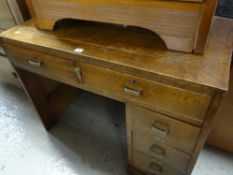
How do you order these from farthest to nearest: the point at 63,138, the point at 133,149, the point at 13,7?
the point at 63,138
the point at 13,7
the point at 133,149

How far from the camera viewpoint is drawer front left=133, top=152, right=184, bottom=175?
87 cm

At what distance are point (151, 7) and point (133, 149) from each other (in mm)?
655

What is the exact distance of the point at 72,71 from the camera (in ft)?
2.48

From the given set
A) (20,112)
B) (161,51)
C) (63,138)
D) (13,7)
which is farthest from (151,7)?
(20,112)

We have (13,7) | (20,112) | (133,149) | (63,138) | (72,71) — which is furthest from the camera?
(20,112)

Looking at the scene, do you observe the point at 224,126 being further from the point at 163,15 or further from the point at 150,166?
the point at 163,15

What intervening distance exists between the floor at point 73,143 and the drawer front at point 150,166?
0.61 ft

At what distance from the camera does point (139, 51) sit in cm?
65

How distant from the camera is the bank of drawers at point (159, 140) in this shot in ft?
2.16

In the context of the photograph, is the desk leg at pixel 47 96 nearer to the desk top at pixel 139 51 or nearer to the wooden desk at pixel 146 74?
the wooden desk at pixel 146 74

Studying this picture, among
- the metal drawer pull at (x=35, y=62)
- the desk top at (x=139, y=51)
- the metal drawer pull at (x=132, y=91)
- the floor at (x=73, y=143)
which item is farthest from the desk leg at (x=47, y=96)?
the metal drawer pull at (x=132, y=91)

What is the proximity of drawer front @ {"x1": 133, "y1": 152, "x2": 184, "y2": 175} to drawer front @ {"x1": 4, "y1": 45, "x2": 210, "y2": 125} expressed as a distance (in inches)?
14.5

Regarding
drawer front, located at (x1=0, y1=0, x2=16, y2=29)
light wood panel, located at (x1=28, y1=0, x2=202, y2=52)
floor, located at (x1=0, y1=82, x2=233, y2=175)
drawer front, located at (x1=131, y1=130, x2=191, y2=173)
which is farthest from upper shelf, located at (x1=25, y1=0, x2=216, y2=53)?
floor, located at (x1=0, y1=82, x2=233, y2=175)

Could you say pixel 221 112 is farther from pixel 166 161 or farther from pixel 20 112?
pixel 20 112
